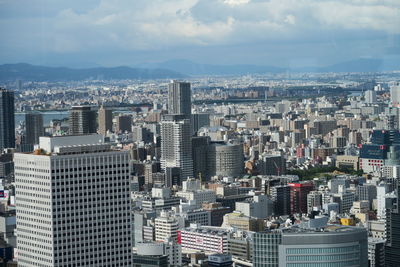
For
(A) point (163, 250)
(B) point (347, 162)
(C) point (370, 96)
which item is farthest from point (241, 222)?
(C) point (370, 96)

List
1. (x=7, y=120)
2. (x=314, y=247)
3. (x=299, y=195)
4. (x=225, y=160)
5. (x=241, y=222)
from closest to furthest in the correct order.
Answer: (x=314, y=247)
(x=241, y=222)
(x=299, y=195)
(x=225, y=160)
(x=7, y=120)

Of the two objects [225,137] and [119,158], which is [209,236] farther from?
[225,137]

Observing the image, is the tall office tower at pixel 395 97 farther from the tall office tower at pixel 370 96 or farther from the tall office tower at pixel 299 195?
the tall office tower at pixel 299 195

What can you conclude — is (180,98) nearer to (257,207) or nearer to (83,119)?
(83,119)

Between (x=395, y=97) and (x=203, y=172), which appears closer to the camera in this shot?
(x=203, y=172)

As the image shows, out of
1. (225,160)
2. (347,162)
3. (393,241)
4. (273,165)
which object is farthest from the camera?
(347,162)

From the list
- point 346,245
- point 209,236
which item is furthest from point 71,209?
point 209,236

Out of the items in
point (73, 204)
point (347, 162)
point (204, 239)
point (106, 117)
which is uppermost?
point (106, 117)
